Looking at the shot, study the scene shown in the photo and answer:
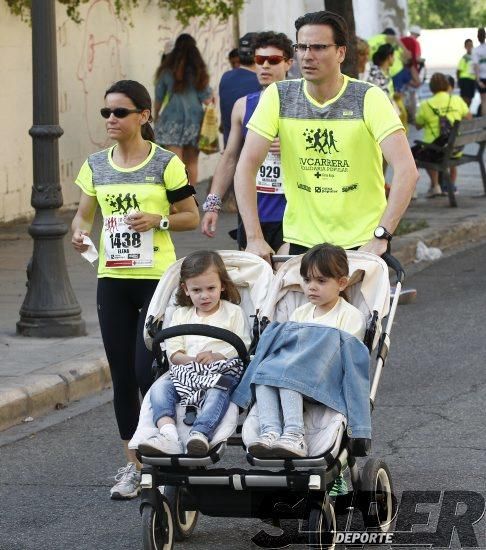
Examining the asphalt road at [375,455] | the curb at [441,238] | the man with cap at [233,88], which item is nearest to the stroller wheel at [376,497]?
the asphalt road at [375,455]

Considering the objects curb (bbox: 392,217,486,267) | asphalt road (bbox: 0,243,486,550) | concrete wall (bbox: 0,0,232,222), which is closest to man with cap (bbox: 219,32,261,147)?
curb (bbox: 392,217,486,267)

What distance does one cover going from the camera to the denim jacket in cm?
543

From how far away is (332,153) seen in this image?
20.5 ft

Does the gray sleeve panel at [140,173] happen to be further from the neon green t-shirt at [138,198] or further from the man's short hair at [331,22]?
the man's short hair at [331,22]

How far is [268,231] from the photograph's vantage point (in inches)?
325

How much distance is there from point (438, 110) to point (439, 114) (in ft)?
0.32

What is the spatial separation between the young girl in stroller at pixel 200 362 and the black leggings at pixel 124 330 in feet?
1.96

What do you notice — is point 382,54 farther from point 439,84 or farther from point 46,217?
point 46,217

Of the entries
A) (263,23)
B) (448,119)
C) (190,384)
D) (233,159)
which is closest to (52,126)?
(233,159)

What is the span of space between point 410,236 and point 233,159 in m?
6.66

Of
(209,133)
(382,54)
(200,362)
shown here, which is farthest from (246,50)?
(382,54)

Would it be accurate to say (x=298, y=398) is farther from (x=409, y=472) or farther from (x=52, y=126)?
(x=52, y=126)

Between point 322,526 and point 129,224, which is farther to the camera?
point 129,224

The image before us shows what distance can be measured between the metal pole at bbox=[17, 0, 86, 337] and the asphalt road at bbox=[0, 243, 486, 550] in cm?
158
